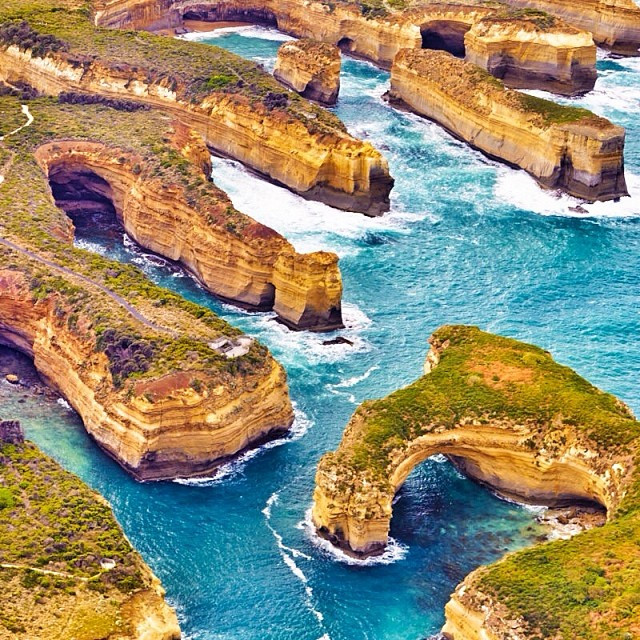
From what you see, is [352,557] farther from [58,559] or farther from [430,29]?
[430,29]

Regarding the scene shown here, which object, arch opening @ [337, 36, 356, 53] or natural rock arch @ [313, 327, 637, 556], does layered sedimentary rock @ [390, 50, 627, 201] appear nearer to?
arch opening @ [337, 36, 356, 53]

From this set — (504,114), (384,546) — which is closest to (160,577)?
(384,546)

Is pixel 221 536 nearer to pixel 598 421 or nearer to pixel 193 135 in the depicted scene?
pixel 598 421

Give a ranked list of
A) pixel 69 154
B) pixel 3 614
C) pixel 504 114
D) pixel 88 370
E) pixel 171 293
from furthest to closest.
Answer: pixel 504 114
pixel 69 154
pixel 171 293
pixel 88 370
pixel 3 614

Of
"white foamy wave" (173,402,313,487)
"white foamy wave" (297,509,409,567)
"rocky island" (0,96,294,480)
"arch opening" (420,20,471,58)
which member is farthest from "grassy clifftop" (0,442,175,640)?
"arch opening" (420,20,471,58)

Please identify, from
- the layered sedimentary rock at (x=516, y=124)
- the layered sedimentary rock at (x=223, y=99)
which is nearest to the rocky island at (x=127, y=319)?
the layered sedimentary rock at (x=223, y=99)

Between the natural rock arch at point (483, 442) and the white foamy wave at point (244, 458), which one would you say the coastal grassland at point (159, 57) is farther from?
the natural rock arch at point (483, 442)
